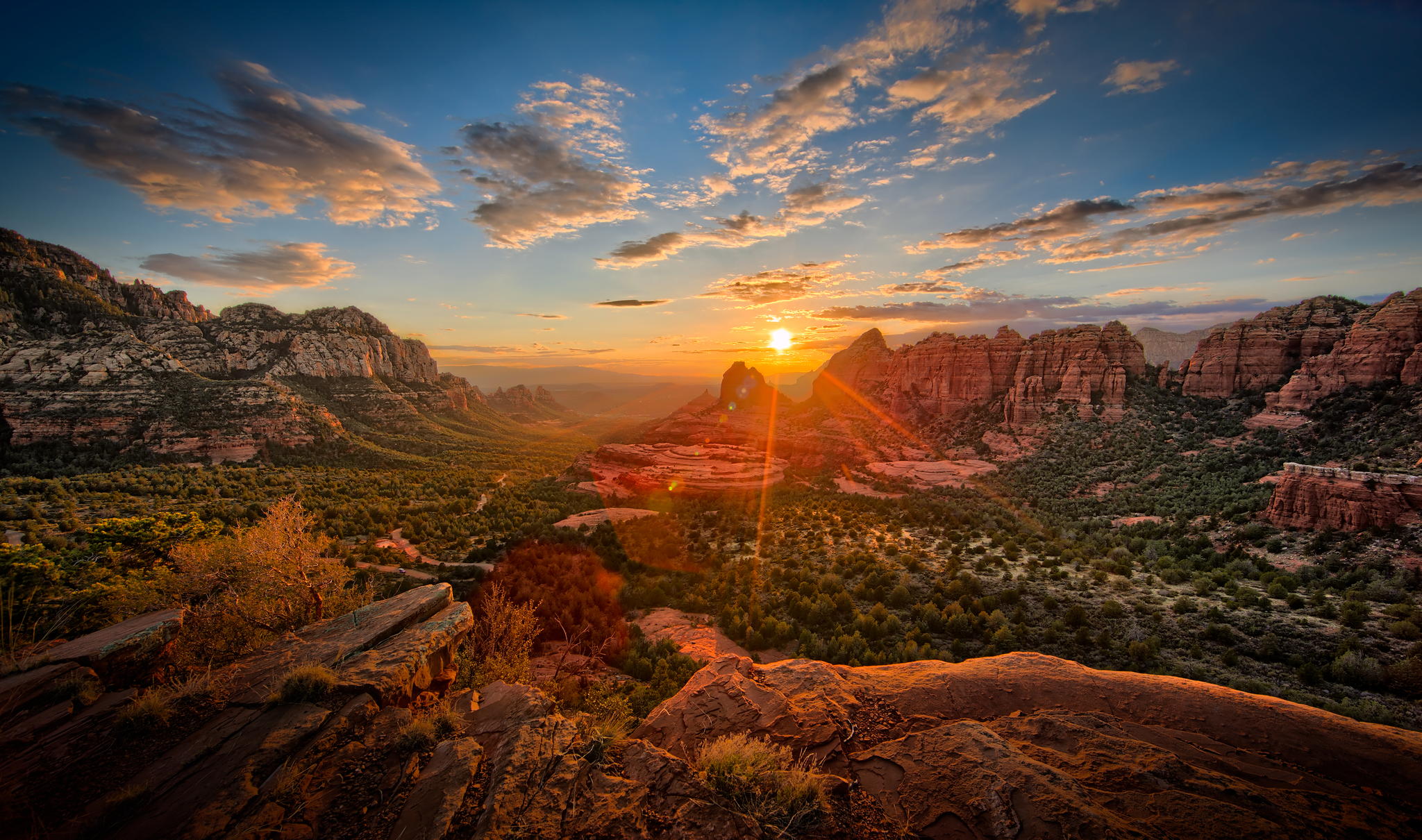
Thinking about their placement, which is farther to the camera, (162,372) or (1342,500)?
(162,372)

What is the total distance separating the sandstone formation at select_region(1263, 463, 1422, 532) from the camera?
1978cm

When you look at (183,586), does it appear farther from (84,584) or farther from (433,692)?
(433,692)

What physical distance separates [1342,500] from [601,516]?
44107mm

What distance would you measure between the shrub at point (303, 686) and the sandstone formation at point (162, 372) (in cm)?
6032

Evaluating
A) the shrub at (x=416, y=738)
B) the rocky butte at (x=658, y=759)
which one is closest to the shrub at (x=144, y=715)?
the rocky butte at (x=658, y=759)

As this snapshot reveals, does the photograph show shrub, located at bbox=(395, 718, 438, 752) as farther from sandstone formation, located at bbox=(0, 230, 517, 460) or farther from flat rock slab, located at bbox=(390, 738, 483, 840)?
sandstone formation, located at bbox=(0, 230, 517, 460)

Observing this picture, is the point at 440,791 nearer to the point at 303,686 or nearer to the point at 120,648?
the point at 303,686

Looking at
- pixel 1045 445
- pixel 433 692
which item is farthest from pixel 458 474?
pixel 1045 445

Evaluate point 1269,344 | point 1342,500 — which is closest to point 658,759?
point 1342,500

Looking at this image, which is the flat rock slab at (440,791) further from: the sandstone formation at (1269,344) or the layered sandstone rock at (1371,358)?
the sandstone formation at (1269,344)

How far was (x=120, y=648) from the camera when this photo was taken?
28.9ft

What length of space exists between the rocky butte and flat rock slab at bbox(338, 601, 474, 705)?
6cm

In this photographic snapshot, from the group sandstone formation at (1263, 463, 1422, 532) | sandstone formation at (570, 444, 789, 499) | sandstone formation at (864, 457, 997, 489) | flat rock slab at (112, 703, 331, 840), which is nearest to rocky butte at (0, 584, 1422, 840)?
flat rock slab at (112, 703, 331, 840)

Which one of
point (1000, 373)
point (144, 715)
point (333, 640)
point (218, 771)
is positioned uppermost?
point (1000, 373)
